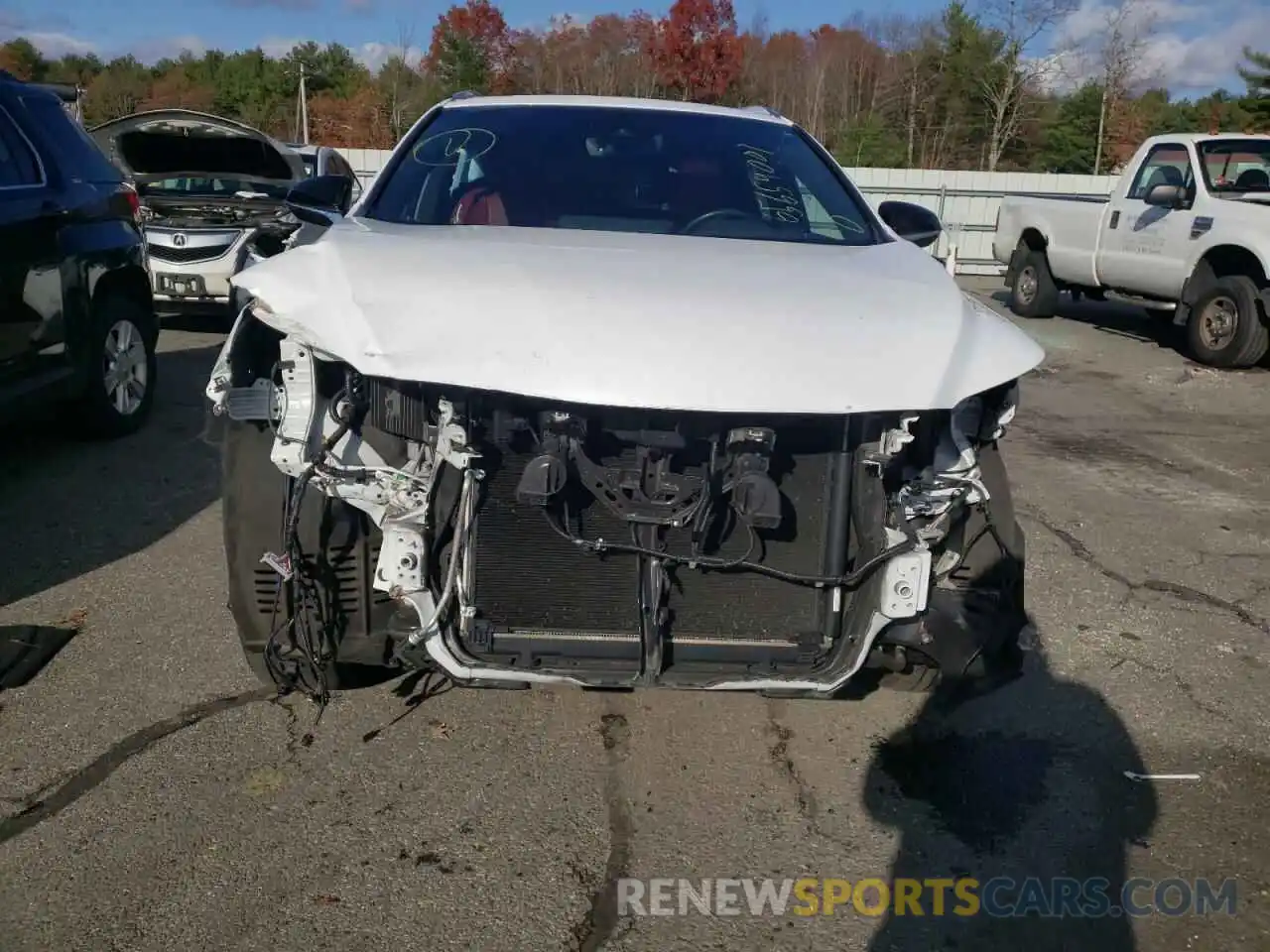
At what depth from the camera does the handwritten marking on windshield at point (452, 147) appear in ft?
13.1

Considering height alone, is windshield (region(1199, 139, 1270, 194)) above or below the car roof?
below

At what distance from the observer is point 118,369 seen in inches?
243

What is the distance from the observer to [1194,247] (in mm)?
10133

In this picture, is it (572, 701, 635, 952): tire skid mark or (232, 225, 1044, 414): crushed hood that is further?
(572, 701, 635, 952): tire skid mark

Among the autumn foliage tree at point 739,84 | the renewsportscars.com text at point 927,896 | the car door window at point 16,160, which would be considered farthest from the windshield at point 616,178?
the autumn foliage tree at point 739,84

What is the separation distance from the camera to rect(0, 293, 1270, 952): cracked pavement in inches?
102

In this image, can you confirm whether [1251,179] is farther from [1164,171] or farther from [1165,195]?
[1165,195]

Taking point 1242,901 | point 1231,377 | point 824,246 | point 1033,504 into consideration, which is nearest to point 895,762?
point 1242,901

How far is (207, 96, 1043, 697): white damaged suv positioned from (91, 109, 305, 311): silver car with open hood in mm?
6278

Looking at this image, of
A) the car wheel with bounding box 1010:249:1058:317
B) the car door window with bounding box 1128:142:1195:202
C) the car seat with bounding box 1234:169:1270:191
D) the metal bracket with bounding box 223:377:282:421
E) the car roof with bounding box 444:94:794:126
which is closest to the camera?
the metal bracket with bounding box 223:377:282:421

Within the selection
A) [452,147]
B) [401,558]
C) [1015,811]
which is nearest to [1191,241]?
[452,147]

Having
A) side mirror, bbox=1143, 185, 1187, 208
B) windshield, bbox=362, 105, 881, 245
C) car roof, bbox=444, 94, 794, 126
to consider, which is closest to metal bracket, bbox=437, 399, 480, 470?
windshield, bbox=362, 105, 881, 245

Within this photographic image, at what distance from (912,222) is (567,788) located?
2.49 m

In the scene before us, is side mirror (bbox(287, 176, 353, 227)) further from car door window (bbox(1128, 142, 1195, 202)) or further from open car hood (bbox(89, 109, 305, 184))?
car door window (bbox(1128, 142, 1195, 202))
